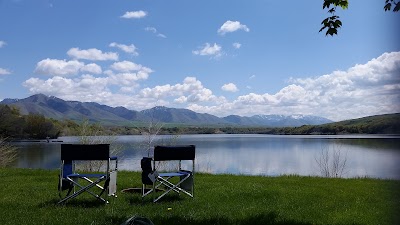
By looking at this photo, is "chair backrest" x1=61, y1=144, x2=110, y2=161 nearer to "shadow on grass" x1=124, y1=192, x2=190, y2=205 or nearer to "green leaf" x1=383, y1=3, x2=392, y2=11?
"shadow on grass" x1=124, y1=192, x2=190, y2=205

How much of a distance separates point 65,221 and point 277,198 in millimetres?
3479

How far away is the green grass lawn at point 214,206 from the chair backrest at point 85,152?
710mm

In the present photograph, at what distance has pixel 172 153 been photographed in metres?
6.79

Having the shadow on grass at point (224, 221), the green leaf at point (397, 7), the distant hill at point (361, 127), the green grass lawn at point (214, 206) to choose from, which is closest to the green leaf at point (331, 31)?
the distant hill at point (361, 127)

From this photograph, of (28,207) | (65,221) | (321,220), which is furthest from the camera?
(28,207)

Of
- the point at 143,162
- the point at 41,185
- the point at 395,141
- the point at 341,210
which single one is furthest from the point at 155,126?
the point at 395,141

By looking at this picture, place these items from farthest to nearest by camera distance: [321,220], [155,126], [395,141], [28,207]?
[155,126], [28,207], [321,220], [395,141]

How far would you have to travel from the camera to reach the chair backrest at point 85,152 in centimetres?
638

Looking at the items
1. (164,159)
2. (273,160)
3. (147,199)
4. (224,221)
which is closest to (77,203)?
(147,199)

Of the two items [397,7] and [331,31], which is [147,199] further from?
[397,7]

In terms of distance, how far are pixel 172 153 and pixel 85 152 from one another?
138cm

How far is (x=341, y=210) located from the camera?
5930 mm

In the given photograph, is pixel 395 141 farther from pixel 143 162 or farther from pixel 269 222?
pixel 143 162

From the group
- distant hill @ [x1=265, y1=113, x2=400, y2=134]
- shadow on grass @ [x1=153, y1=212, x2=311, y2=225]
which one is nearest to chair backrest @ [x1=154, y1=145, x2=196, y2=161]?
shadow on grass @ [x1=153, y1=212, x2=311, y2=225]
